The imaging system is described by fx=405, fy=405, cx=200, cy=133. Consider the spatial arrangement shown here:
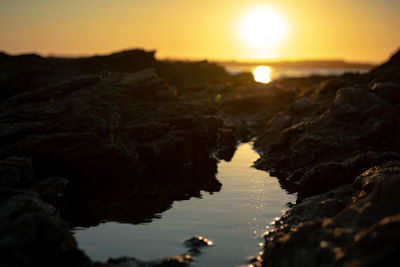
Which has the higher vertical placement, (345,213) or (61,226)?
(345,213)

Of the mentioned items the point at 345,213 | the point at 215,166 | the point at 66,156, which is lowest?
the point at 345,213

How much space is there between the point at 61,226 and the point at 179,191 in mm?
12320

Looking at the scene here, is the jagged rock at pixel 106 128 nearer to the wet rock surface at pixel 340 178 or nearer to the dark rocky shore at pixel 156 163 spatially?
the dark rocky shore at pixel 156 163

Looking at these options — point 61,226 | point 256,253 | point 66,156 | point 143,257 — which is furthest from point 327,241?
point 66,156

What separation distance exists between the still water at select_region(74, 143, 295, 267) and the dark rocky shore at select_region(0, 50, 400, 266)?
2.92ft

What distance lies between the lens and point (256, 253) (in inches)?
587

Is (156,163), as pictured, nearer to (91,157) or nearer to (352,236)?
(91,157)

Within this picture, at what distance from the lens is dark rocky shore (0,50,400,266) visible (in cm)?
1206

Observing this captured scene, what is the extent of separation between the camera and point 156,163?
32469 mm

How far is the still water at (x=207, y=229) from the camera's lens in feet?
49.1

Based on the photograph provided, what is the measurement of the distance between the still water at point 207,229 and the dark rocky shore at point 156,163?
0.89 m

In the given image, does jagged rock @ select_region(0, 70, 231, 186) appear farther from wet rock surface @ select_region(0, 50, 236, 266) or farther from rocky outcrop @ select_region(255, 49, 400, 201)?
rocky outcrop @ select_region(255, 49, 400, 201)

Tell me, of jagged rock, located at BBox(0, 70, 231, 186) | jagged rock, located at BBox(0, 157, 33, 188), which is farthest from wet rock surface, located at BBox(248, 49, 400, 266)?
jagged rock, located at BBox(0, 157, 33, 188)

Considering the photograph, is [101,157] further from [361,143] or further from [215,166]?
[361,143]
